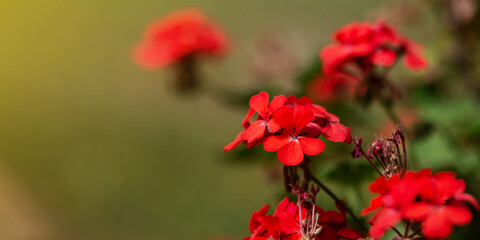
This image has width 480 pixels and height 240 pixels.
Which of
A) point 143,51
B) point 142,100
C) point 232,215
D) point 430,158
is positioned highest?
point 142,100

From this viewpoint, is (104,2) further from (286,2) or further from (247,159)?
(247,159)

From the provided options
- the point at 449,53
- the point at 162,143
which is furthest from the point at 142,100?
the point at 449,53

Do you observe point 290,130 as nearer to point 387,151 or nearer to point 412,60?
point 387,151

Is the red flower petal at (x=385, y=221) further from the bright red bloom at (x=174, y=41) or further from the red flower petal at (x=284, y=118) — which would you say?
the bright red bloom at (x=174, y=41)

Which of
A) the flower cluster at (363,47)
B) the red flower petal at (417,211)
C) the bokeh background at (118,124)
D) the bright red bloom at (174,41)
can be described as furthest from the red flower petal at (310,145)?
the bright red bloom at (174,41)

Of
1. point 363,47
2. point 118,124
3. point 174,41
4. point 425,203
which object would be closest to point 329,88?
point 174,41

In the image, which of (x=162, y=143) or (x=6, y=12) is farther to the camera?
(x=6, y=12)

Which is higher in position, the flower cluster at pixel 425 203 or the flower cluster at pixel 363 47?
the flower cluster at pixel 363 47
